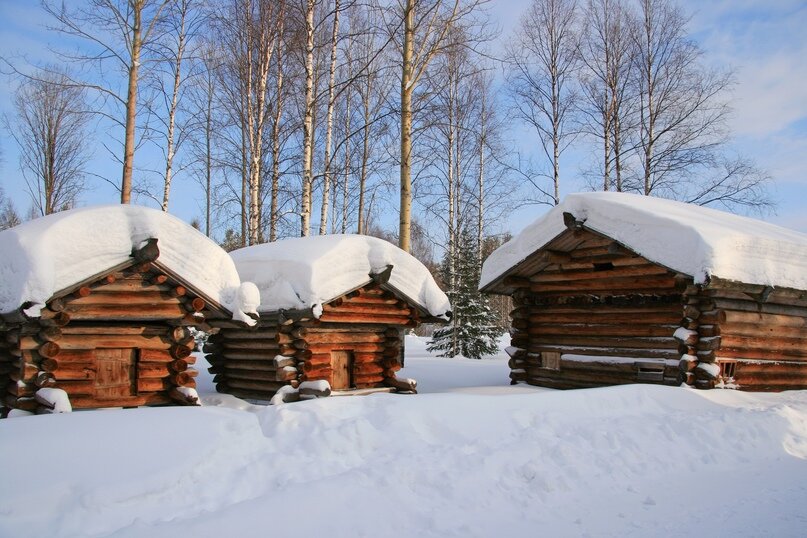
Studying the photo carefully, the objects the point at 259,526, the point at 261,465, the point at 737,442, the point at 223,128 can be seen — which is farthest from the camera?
the point at 223,128

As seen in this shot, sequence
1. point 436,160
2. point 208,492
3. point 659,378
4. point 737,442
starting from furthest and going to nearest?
point 436,160, point 659,378, point 737,442, point 208,492

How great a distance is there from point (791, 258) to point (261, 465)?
11.4 m

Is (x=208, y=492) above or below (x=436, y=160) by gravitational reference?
below

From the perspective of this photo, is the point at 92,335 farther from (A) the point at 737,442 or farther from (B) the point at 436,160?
(B) the point at 436,160

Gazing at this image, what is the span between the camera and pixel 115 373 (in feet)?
31.2

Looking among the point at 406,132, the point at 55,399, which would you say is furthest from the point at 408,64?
the point at 55,399

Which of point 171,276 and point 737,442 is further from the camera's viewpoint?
point 171,276

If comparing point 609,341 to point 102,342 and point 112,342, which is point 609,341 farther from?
point 102,342

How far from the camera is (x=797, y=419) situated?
909 cm

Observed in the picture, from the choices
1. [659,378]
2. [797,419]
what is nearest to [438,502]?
[797,419]

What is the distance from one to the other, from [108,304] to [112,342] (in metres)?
0.67

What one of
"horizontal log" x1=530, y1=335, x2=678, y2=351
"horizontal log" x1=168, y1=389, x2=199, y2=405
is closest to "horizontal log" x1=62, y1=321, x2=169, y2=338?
"horizontal log" x1=168, y1=389, x2=199, y2=405

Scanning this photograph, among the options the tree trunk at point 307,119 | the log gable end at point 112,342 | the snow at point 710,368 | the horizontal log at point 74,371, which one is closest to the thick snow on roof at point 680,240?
the snow at point 710,368

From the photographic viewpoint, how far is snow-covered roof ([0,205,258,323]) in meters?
8.02
